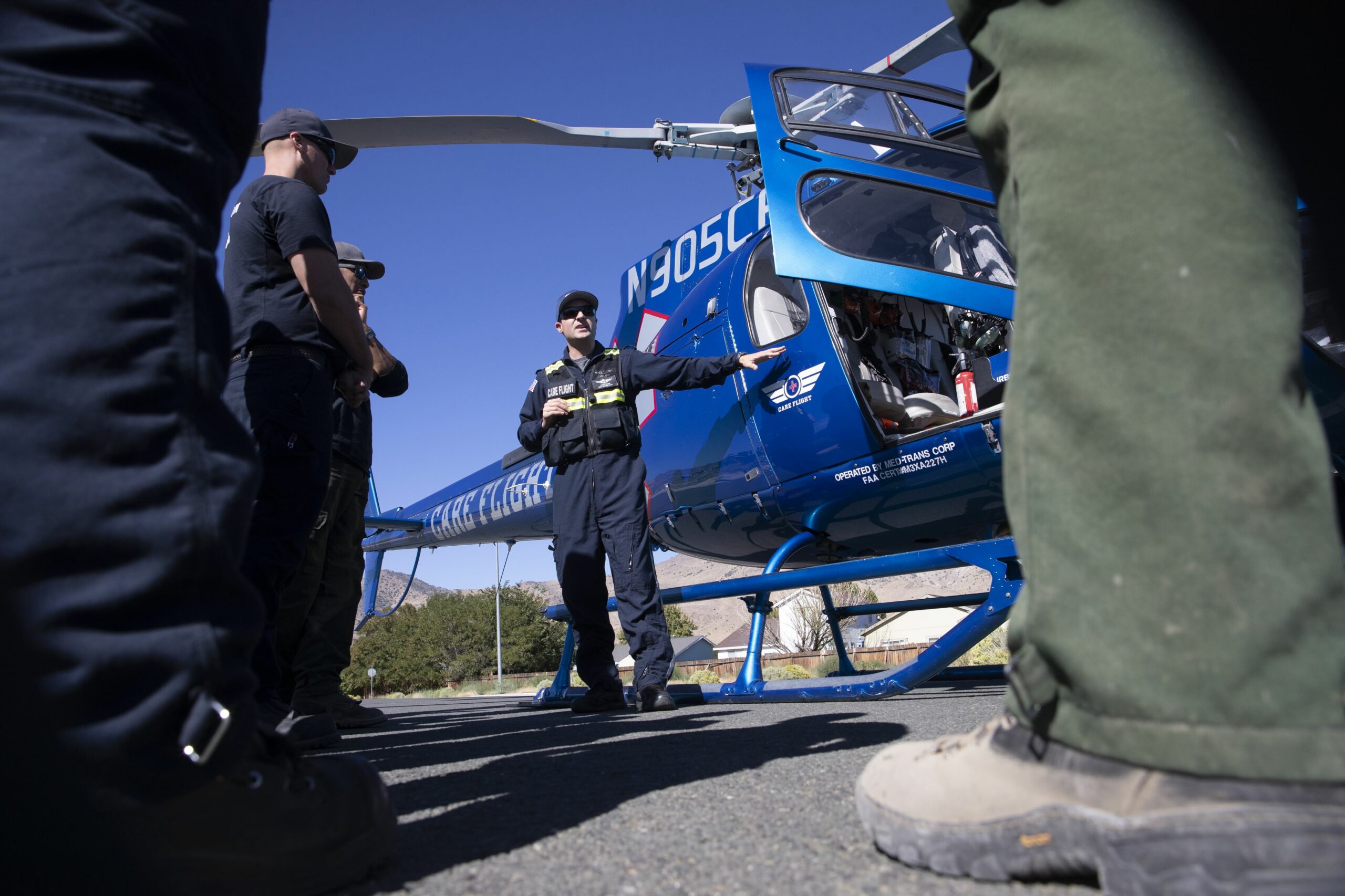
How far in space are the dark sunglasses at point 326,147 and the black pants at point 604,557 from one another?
5.28 feet

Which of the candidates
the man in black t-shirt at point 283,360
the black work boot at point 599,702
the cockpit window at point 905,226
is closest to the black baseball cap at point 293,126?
the man in black t-shirt at point 283,360

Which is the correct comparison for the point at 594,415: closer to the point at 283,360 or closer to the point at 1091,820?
the point at 283,360

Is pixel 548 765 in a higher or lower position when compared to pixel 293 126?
lower

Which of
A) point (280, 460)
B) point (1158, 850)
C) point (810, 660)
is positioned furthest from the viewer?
point (810, 660)

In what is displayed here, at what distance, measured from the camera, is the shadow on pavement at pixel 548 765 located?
1.16 metres

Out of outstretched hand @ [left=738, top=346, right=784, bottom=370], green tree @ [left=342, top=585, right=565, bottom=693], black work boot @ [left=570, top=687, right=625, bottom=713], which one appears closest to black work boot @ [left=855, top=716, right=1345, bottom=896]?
black work boot @ [left=570, top=687, right=625, bottom=713]

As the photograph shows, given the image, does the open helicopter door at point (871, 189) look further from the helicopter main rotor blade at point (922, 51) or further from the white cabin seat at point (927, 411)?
the helicopter main rotor blade at point (922, 51)

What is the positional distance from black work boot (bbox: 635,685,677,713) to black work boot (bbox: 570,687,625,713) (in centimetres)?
24

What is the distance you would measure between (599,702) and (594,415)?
1.25 m

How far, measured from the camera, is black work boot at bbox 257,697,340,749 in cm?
213

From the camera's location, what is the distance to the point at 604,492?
3748mm

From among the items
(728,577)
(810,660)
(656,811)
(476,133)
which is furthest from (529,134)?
(728,577)

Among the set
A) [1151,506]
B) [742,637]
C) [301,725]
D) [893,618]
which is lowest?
[742,637]

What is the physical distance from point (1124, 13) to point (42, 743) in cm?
122
